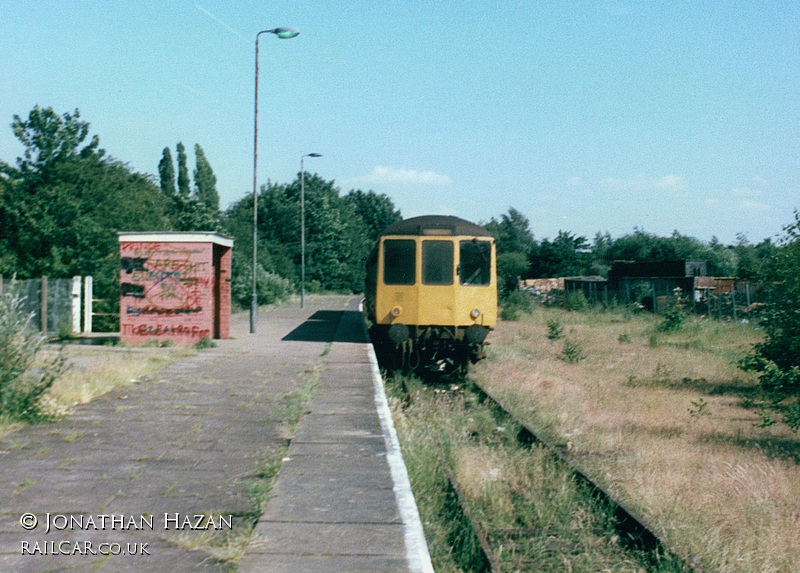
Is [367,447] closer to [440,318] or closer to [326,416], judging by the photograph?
[326,416]

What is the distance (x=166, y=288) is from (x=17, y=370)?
9.05m

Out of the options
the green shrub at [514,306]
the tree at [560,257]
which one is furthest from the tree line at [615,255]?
the green shrub at [514,306]

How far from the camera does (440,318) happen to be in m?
14.3

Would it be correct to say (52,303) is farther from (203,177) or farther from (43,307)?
(203,177)

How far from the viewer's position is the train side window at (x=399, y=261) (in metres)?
14.5

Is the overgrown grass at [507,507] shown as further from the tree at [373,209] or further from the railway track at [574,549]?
the tree at [373,209]

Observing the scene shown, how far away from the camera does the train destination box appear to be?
1583 centimetres

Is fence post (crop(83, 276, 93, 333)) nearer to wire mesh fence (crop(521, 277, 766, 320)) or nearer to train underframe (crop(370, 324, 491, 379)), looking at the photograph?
train underframe (crop(370, 324, 491, 379))

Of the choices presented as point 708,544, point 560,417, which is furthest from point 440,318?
point 708,544

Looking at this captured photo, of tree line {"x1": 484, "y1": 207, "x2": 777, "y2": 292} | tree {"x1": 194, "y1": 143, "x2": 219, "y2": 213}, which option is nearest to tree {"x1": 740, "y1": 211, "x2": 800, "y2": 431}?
tree line {"x1": 484, "y1": 207, "x2": 777, "y2": 292}

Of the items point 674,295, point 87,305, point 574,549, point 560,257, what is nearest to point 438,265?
point 574,549

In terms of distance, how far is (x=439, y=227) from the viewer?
14.6 metres

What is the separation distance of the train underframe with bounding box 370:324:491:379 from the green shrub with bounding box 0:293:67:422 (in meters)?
7.65

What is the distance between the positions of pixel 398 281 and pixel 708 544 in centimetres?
973
